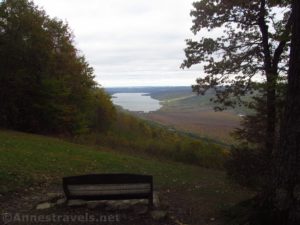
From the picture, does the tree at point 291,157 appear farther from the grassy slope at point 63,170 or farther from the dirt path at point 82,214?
the grassy slope at point 63,170

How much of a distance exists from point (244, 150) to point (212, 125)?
8375 centimetres

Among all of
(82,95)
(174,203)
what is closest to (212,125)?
(82,95)

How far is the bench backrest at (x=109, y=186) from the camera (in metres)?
8.69

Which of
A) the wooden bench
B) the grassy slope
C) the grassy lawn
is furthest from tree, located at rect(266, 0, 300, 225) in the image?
the grassy slope

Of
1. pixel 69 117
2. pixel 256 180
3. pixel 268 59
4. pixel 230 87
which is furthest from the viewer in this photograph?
pixel 69 117

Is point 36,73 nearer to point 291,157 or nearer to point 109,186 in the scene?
point 109,186

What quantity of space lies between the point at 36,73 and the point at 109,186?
29568mm

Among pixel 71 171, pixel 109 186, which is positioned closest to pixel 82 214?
pixel 109 186

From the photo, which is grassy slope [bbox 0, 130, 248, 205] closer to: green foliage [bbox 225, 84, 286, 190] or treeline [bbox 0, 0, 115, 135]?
green foliage [bbox 225, 84, 286, 190]

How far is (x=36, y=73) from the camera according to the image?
36.7 meters

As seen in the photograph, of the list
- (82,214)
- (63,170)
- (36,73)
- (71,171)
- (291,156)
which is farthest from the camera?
(36,73)

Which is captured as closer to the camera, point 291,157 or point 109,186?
point 291,157

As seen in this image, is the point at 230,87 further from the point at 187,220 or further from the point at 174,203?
the point at 187,220

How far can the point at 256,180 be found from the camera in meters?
16.9
